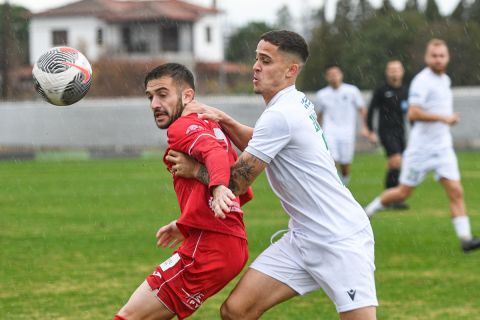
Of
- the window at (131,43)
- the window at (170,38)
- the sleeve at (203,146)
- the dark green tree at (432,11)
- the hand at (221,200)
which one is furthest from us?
A: the window at (170,38)

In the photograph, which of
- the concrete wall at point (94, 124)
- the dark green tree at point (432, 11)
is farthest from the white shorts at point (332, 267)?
the dark green tree at point (432, 11)

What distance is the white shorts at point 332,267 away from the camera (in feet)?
18.0

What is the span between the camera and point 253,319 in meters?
5.73

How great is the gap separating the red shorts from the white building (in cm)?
7618

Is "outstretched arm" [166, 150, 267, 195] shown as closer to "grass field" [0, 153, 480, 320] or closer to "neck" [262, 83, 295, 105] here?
"neck" [262, 83, 295, 105]

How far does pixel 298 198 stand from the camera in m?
5.59

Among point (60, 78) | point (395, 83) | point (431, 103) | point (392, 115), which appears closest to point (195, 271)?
point (60, 78)

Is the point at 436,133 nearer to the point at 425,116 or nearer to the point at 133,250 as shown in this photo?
the point at 425,116

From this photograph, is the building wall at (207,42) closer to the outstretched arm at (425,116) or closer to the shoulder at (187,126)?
the outstretched arm at (425,116)

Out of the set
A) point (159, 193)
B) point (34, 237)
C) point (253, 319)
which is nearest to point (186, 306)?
point (253, 319)

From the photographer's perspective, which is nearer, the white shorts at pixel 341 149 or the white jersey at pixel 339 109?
the white shorts at pixel 341 149

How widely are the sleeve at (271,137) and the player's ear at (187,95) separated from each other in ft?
1.88

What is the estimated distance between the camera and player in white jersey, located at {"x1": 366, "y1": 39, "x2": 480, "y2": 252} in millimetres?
11047

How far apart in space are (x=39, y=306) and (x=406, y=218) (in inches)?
286
